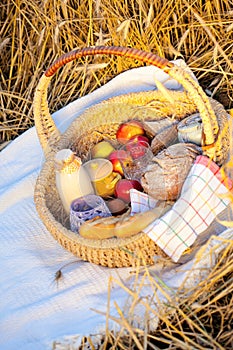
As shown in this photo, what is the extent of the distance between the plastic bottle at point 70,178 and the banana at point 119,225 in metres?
0.12

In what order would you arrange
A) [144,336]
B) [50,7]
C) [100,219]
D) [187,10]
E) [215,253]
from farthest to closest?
[50,7], [187,10], [100,219], [215,253], [144,336]

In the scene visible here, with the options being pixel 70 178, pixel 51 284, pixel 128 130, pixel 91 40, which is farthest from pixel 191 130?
pixel 91 40

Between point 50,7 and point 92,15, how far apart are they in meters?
0.13

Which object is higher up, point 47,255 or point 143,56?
point 143,56

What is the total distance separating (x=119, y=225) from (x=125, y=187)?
16cm

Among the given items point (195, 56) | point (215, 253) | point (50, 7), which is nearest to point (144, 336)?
point (215, 253)

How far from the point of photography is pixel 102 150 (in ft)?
4.98

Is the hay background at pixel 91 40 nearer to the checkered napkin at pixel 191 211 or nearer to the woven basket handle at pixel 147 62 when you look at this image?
the woven basket handle at pixel 147 62

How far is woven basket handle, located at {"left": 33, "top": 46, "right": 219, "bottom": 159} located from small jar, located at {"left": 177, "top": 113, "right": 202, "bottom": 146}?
73 mm

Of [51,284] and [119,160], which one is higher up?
[119,160]

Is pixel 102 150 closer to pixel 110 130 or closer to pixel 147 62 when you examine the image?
pixel 110 130

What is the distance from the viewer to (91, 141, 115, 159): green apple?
59.6 inches

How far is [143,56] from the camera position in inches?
→ 49.9

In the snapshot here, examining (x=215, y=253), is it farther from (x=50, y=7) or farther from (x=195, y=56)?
(x=50, y=7)
